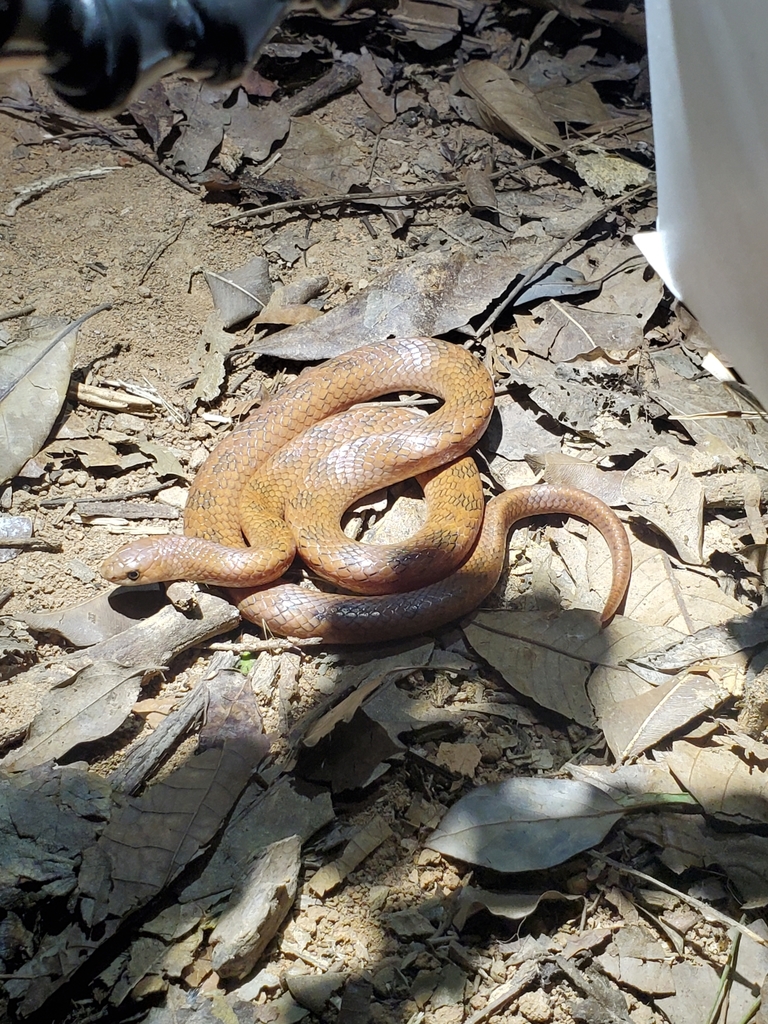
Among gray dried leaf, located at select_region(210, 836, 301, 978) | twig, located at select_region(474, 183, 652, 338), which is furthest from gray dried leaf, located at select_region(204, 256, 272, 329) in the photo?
gray dried leaf, located at select_region(210, 836, 301, 978)

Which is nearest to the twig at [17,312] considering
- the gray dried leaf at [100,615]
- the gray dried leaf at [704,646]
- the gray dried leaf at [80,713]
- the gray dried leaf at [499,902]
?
the gray dried leaf at [100,615]

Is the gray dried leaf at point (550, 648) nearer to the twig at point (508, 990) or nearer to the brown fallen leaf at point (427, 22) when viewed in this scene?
the twig at point (508, 990)

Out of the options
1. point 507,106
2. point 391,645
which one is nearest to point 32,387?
point 391,645

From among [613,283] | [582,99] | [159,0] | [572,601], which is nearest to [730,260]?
[613,283]

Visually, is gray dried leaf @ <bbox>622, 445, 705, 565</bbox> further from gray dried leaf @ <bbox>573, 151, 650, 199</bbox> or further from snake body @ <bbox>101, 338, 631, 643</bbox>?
gray dried leaf @ <bbox>573, 151, 650, 199</bbox>

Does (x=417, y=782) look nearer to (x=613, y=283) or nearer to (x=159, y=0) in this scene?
(x=159, y=0)
